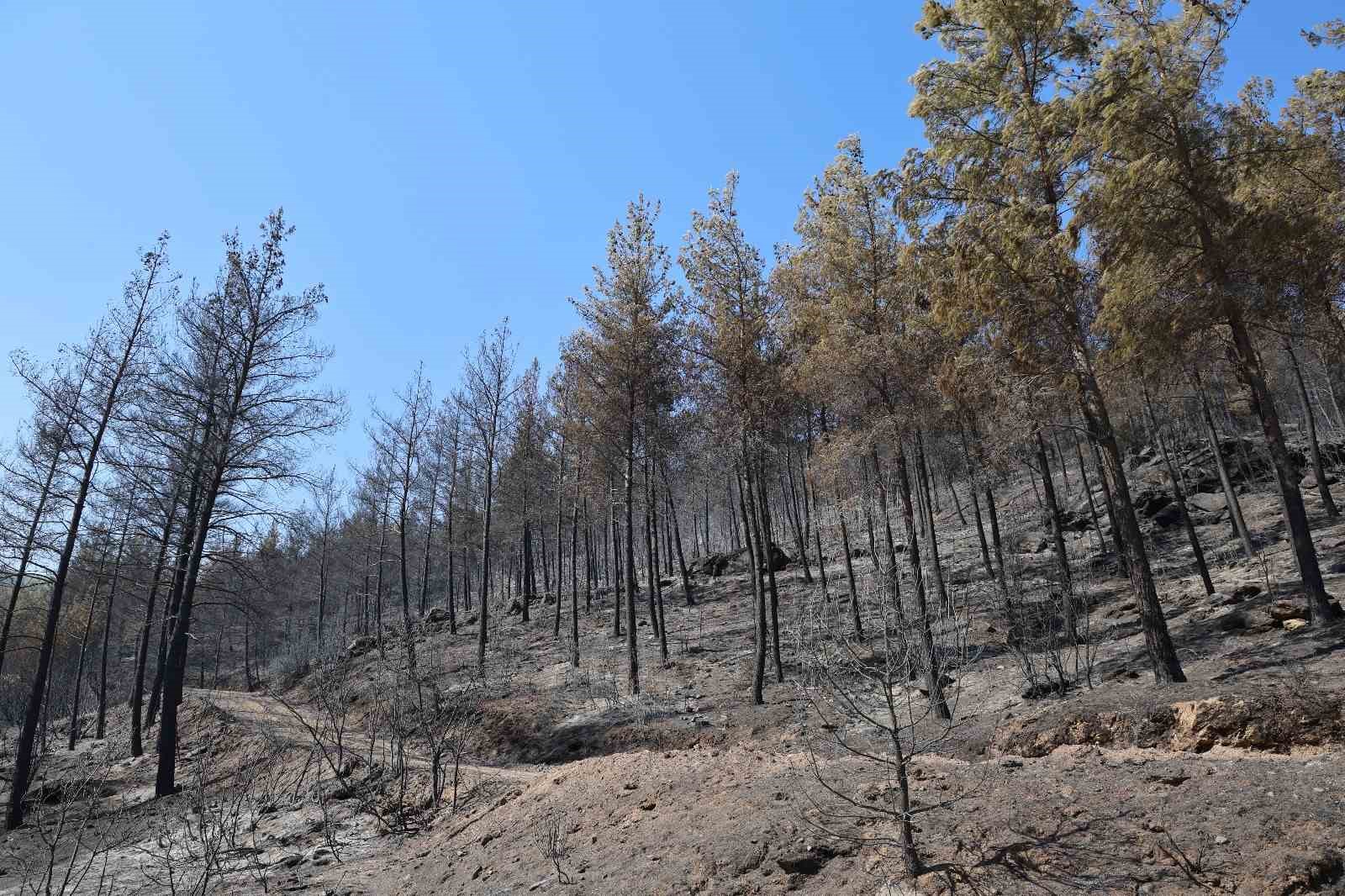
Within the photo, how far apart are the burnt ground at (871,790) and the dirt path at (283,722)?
19 cm

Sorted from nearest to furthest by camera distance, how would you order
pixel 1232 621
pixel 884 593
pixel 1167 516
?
pixel 884 593, pixel 1232 621, pixel 1167 516

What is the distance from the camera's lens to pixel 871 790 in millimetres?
6594

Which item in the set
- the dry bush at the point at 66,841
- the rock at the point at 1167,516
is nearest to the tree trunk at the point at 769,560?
the dry bush at the point at 66,841

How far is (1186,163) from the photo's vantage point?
10820mm

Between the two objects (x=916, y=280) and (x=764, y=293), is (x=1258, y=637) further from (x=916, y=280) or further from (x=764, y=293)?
(x=764, y=293)

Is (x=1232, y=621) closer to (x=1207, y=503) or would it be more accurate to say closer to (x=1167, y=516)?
(x=1167, y=516)

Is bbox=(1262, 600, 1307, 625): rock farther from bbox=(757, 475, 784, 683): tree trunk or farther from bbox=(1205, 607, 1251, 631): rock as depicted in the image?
bbox=(757, 475, 784, 683): tree trunk

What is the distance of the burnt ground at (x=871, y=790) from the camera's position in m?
4.54

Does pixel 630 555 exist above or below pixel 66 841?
above

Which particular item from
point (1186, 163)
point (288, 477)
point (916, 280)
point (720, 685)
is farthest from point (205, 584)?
point (1186, 163)

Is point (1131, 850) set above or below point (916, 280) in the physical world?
below

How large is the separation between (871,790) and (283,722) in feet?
60.4

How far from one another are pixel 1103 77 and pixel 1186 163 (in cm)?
232

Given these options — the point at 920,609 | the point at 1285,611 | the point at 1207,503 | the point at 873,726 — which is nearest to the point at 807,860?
the point at 873,726
